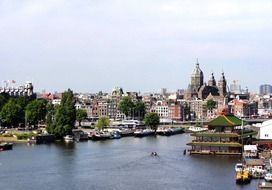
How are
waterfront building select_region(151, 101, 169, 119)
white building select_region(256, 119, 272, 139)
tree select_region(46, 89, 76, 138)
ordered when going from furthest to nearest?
1. waterfront building select_region(151, 101, 169, 119)
2. tree select_region(46, 89, 76, 138)
3. white building select_region(256, 119, 272, 139)

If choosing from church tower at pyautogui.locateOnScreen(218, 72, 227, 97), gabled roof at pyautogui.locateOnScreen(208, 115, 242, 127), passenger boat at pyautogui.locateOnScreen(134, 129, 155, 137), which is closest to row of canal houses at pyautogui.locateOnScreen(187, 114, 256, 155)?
gabled roof at pyautogui.locateOnScreen(208, 115, 242, 127)

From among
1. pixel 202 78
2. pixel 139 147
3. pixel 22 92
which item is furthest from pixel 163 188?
pixel 202 78

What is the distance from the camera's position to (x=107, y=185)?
36.5 m

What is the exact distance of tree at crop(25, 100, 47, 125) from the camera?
3152 inches

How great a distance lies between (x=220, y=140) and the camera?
52.2 m

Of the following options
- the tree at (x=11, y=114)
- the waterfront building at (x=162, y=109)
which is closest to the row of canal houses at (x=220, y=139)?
the tree at (x=11, y=114)

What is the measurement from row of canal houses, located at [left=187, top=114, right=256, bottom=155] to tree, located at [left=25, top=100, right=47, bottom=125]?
3180 cm

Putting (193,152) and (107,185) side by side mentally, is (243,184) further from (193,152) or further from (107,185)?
(193,152)

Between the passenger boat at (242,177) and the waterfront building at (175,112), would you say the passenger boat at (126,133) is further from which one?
the passenger boat at (242,177)

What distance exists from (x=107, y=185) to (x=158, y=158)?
14.6 m

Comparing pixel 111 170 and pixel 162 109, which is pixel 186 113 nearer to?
pixel 162 109

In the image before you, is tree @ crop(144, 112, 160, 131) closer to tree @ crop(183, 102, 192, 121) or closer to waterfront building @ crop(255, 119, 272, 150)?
waterfront building @ crop(255, 119, 272, 150)

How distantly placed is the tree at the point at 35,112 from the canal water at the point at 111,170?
20452mm

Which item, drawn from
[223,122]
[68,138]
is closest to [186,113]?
[68,138]
